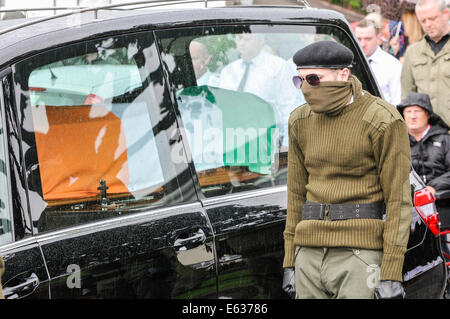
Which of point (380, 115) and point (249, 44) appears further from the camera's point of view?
point (249, 44)

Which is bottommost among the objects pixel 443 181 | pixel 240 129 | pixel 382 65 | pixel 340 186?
pixel 443 181

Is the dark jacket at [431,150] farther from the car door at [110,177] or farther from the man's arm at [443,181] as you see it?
the car door at [110,177]

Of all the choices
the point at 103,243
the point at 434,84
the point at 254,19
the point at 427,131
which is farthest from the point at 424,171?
the point at 103,243

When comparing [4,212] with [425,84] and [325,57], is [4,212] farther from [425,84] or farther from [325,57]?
[425,84]

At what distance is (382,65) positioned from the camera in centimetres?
723

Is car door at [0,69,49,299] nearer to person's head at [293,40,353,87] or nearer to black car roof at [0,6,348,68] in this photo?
black car roof at [0,6,348,68]

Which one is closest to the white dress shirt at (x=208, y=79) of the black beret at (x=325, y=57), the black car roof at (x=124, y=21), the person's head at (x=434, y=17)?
the black car roof at (x=124, y=21)

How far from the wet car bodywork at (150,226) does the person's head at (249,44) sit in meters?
0.06

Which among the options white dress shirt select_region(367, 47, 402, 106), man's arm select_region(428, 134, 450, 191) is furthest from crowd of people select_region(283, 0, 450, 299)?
white dress shirt select_region(367, 47, 402, 106)

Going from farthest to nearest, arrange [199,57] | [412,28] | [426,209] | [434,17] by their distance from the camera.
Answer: [412,28]
[434,17]
[426,209]
[199,57]

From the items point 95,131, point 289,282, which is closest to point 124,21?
point 95,131

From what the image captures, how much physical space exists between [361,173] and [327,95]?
1.16ft

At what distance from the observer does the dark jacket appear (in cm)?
610

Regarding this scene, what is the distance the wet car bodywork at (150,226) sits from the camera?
3.00 metres
